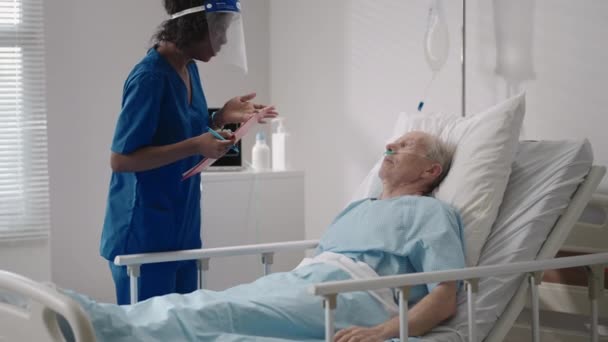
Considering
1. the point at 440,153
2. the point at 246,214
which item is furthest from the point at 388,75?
the point at 440,153

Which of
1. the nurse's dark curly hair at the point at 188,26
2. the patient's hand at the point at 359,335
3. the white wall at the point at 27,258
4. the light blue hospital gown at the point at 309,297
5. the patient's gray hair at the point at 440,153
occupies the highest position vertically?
the nurse's dark curly hair at the point at 188,26

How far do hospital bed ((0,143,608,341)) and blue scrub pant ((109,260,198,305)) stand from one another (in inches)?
2.5

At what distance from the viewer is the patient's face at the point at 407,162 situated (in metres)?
2.38

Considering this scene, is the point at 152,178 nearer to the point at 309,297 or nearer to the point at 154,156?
the point at 154,156

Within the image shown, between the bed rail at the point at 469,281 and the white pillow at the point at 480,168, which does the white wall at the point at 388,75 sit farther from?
the bed rail at the point at 469,281

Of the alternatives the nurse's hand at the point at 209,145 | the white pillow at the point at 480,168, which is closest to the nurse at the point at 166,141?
the nurse's hand at the point at 209,145

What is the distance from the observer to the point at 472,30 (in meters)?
3.29

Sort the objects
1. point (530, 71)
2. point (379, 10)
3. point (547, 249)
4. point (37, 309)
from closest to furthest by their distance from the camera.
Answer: point (37, 309), point (547, 249), point (530, 71), point (379, 10)

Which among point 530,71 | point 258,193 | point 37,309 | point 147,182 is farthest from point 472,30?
point 37,309

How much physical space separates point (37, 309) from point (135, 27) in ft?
9.40

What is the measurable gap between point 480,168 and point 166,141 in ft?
2.90

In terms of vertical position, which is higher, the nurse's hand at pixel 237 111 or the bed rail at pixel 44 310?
the nurse's hand at pixel 237 111

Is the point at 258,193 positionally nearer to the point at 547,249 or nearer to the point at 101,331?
the point at 547,249

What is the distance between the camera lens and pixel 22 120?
383 centimetres
